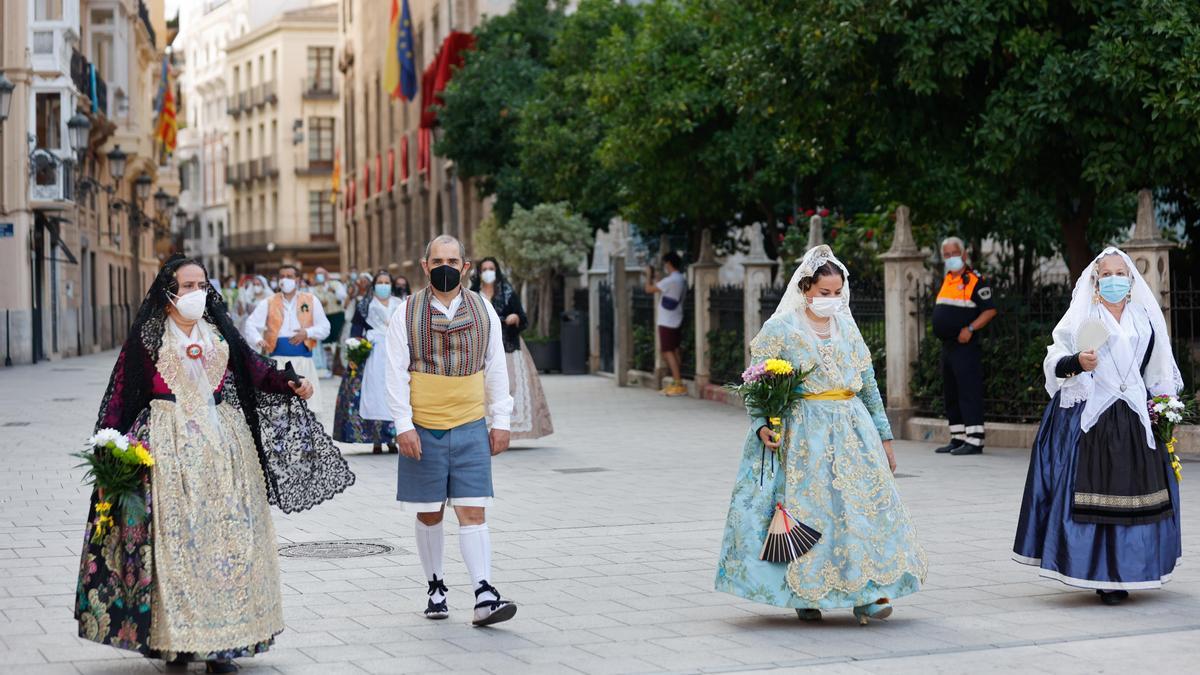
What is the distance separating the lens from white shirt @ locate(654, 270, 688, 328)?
23.8 metres

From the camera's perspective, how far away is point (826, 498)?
7500mm

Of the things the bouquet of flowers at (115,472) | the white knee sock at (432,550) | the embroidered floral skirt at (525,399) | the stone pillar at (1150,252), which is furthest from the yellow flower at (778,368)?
the embroidered floral skirt at (525,399)

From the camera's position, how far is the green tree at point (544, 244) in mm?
31391

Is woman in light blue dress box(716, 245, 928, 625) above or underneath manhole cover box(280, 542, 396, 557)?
above

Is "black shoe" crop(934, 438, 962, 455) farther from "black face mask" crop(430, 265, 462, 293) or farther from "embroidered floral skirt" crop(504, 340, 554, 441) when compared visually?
"black face mask" crop(430, 265, 462, 293)

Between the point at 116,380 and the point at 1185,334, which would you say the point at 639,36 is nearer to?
the point at 1185,334

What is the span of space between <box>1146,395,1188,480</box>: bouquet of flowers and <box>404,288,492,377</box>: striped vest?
126 inches

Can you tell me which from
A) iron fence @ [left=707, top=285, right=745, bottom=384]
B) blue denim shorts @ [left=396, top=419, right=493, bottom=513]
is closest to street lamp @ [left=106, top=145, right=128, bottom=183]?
iron fence @ [left=707, top=285, right=745, bottom=384]

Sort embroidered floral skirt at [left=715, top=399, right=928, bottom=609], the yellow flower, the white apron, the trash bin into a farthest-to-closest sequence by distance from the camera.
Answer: the trash bin, the white apron, the yellow flower, embroidered floral skirt at [left=715, top=399, right=928, bottom=609]

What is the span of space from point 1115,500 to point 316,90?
88.6 metres

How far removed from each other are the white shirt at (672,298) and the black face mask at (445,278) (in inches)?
634

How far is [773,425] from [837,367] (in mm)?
418

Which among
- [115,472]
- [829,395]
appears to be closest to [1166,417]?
[829,395]

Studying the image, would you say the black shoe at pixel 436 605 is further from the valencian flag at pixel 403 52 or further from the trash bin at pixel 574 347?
the valencian flag at pixel 403 52
